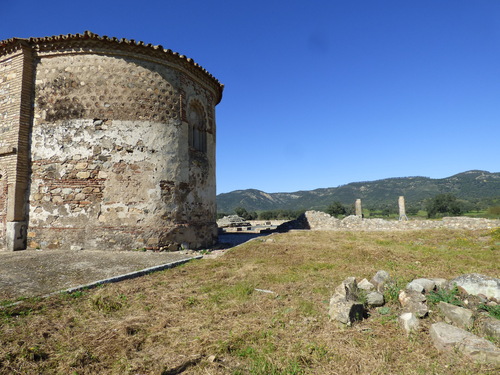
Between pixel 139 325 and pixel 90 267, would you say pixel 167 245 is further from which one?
pixel 139 325

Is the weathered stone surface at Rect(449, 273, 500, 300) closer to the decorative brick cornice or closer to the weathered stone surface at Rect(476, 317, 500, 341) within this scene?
the weathered stone surface at Rect(476, 317, 500, 341)

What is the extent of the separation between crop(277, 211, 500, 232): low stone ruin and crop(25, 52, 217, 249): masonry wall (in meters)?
13.0

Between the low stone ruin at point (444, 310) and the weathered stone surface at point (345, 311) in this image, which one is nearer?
the low stone ruin at point (444, 310)

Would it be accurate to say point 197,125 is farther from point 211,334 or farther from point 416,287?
point 416,287

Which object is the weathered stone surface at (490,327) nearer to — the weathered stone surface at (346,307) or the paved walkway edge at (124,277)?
the weathered stone surface at (346,307)

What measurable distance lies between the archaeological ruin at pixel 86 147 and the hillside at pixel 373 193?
112 m

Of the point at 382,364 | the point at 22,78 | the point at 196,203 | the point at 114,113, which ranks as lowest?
the point at 382,364

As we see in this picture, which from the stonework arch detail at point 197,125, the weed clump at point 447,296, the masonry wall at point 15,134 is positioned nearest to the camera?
the weed clump at point 447,296

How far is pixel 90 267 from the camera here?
6660mm

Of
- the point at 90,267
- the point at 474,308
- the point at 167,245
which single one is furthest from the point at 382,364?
the point at 167,245

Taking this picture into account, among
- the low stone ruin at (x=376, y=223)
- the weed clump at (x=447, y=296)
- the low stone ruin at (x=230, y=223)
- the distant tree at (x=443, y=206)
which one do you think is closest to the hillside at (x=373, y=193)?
the distant tree at (x=443, y=206)

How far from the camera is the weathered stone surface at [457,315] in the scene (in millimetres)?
3396

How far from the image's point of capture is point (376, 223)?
66.3 feet

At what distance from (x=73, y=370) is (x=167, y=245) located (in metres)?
7.04
